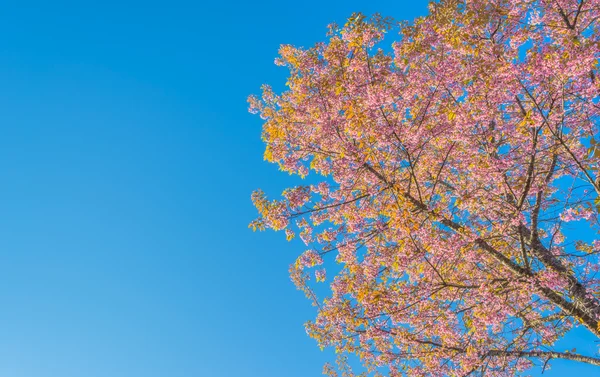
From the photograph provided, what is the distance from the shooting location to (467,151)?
307 inches

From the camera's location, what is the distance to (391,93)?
661 centimetres

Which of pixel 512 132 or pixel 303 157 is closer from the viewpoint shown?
pixel 512 132

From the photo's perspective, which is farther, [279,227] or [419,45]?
[279,227]

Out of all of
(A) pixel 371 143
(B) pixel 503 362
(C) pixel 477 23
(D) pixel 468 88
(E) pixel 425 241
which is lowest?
(B) pixel 503 362

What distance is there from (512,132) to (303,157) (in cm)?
405

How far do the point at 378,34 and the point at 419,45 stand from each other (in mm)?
712

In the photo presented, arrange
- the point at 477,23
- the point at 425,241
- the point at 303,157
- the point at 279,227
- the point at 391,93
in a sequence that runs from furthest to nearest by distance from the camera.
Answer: the point at 303,157, the point at 279,227, the point at 425,241, the point at 391,93, the point at 477,23

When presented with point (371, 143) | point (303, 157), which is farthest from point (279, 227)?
point (371, 143)

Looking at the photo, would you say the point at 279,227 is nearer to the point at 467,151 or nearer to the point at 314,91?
the point at 314,91

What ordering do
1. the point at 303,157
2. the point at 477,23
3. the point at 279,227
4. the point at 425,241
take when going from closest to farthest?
the point at 477,23 → the point at 425,241 → the point at 279,227 → the point at 303,157

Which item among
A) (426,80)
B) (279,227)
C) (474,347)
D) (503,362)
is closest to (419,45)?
(426,80)

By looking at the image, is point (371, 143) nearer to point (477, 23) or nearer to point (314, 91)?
point (314, 91)

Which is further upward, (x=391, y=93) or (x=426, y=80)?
(x=426, y=80)

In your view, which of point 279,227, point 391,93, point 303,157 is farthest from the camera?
point 303,157
